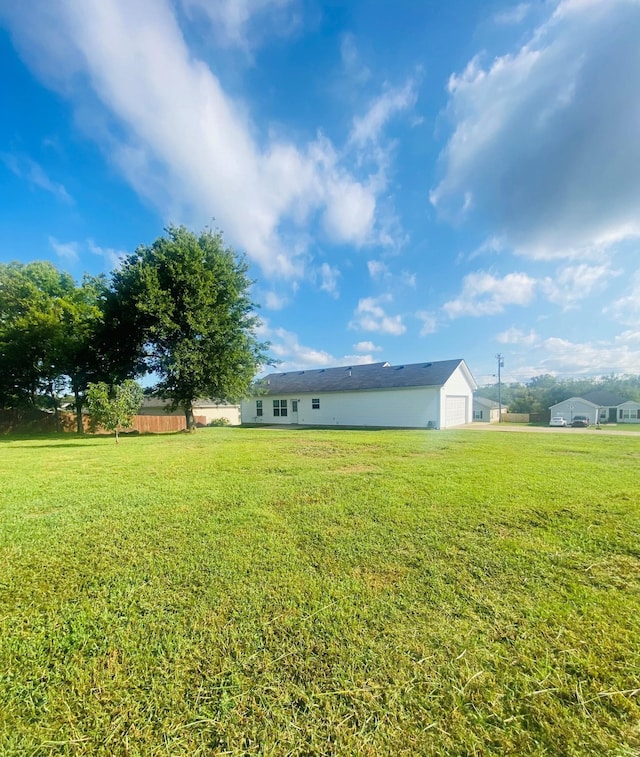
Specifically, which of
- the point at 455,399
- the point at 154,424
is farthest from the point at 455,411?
the point at 154,424

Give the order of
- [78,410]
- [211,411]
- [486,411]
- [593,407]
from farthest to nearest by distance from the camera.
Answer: [486,411] < [593,407] < [211,411] < [78,410]

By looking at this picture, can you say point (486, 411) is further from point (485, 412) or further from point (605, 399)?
point (605, 399)

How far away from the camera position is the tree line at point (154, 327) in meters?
A: 16.9

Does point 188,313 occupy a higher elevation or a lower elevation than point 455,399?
higher

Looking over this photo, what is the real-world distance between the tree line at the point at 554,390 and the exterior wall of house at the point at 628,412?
2.85 metres

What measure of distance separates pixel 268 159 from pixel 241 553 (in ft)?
35.9

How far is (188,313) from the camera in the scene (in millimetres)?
16641

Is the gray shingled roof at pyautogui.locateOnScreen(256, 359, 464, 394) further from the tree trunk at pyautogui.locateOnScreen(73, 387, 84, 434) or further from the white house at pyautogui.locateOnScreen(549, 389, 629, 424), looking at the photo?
the white house at pyautogui.locateOnScreen(549, 389, 629, 424)

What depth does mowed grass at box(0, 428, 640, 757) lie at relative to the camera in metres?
1.48

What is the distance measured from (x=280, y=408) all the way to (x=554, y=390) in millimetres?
54262

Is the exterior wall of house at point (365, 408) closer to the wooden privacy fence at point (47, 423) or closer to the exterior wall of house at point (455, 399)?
the exterior wall of house at point (455, 399)

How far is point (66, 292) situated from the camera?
2139 cm

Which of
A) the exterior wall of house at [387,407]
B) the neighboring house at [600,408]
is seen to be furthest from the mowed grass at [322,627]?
the neighboring house at [600,408]

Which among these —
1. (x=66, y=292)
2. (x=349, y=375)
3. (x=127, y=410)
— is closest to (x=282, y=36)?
(x=127, y=410)
